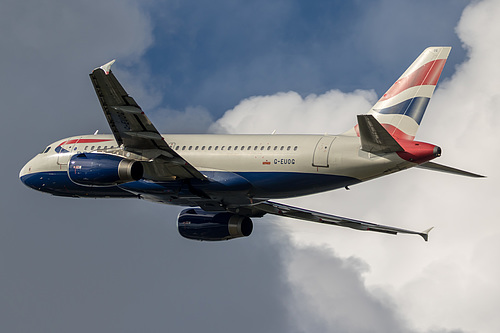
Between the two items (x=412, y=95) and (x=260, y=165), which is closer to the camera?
(x=412, y=95)

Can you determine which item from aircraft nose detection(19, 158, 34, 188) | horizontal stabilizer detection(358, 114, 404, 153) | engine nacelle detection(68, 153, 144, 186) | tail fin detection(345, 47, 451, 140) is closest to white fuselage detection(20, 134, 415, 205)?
horizontal stabilizer detection(358, 114, 404, 153)

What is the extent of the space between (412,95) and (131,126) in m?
13.5

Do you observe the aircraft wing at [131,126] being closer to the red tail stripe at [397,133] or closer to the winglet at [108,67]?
the winglet at [108,67]

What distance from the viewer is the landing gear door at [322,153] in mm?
44219

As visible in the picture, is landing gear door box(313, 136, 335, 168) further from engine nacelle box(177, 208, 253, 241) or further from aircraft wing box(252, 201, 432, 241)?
engine nacelle box(177, 208, 253, 241)

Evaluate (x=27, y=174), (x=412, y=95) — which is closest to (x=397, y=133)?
(x=412, y=95)

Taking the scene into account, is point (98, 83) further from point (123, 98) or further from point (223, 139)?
point (223, 139)

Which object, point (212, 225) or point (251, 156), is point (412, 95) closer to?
point (251, 156)

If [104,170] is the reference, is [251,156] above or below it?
above

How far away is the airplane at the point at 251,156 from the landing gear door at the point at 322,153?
47 millimetres

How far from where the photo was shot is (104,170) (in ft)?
147

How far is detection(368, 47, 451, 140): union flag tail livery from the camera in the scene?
44.4 m

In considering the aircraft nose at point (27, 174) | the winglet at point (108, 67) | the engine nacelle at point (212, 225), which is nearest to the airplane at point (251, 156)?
the winglet at point (108, 67)

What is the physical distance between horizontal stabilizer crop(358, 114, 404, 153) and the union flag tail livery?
6.93ft
